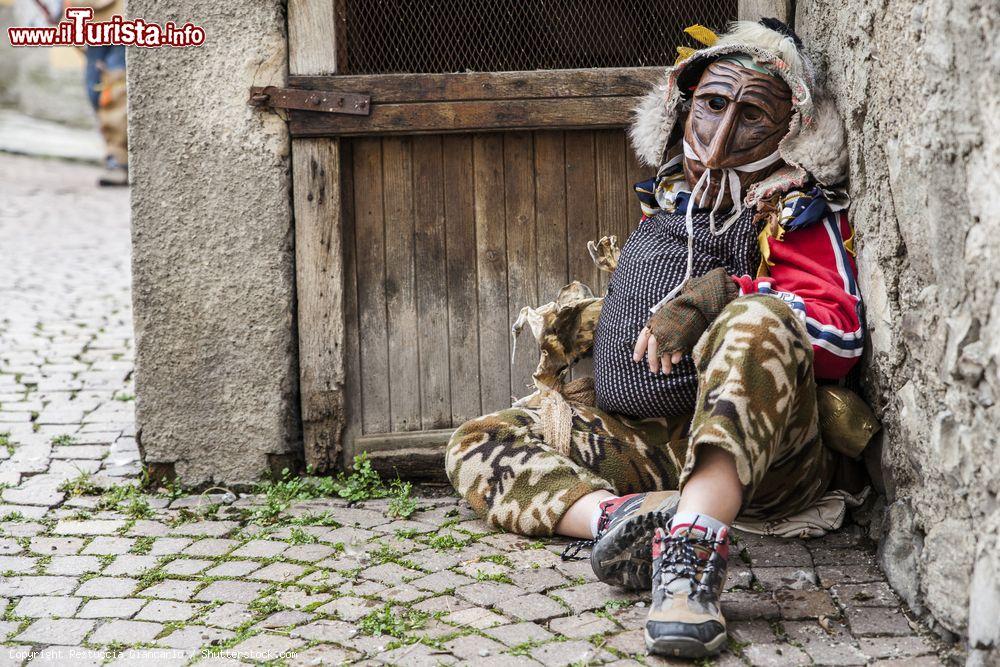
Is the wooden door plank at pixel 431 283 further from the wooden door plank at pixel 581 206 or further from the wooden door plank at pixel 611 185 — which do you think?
the wooden door plank at pixel 611 185

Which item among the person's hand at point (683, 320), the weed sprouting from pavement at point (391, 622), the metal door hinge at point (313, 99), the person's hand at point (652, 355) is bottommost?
the weed sprouting from pavement at point (391, 622)

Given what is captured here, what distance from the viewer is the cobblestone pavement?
106 inches

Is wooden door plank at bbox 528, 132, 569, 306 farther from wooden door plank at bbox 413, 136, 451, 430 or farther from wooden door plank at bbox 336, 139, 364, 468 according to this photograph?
wooden door plank at bbox 336, 139, 364, 468

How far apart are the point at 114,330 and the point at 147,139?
2.73 meters

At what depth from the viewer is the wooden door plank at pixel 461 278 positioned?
→ 3955 millimetres

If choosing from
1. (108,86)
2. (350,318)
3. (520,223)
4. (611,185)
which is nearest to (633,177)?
(611,185)

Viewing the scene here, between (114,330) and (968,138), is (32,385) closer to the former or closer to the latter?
(114,330)

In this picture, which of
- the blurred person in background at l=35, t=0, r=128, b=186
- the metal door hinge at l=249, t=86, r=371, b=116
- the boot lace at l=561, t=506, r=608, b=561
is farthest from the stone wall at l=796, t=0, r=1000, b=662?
the blurred person in background at l=35, t=0, r=128, b=186

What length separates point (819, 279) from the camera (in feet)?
10.4

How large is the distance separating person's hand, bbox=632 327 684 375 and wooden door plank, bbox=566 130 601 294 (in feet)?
2.83

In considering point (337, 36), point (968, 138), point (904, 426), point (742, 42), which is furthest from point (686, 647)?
point (337, 36)

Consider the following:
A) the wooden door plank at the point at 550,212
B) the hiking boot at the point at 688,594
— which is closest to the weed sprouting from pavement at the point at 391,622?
the hiking boot at the point at 688,594

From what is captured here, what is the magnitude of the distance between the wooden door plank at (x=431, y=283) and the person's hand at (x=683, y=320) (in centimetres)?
109

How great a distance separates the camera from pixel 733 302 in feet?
9.72
